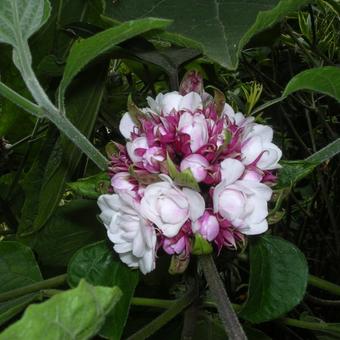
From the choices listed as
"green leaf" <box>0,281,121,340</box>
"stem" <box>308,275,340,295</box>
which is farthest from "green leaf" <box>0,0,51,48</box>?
"stem" <box>308,275,340,295</box>

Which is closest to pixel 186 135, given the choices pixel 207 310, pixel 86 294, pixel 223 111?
pixel 223 111

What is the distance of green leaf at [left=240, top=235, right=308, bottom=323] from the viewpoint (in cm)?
48

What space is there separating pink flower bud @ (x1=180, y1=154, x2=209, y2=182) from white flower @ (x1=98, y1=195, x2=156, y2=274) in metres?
0.04

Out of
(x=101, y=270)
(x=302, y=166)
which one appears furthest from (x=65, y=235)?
(x=302, y=166)

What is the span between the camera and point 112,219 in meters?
0.44

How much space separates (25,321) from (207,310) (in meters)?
0.45

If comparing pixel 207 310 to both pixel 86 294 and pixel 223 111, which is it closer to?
pixel 223 111

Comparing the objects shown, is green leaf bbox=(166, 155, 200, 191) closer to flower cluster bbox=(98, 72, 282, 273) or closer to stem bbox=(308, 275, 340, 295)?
flower cluster bbox=(98, 72, 282, 273)

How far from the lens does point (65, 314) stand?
0.81 feet

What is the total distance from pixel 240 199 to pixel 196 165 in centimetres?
4

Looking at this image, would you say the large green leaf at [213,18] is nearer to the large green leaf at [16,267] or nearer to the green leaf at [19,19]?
the green leaf at [19,19]

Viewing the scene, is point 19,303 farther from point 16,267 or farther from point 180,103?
point 180,103

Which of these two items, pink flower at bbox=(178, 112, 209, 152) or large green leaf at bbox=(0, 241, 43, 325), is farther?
large green leaf at bbox=(0, 241, 43, 325)

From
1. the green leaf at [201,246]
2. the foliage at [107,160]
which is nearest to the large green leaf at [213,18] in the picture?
the foliage at [107,160]
